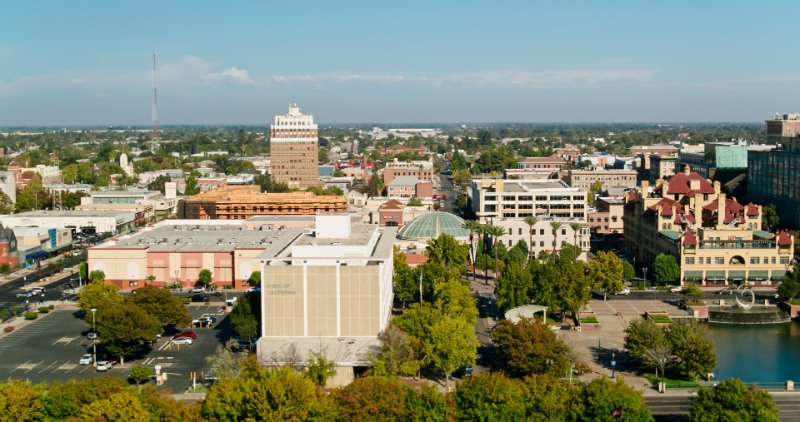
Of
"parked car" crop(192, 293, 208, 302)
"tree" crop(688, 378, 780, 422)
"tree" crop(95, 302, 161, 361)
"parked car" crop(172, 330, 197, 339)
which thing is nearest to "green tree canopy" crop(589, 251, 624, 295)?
"tree" crop(688, 378, 780, 422)

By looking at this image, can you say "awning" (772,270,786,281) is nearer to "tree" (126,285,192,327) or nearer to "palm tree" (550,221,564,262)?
"palm tree" (550,221,564,262)

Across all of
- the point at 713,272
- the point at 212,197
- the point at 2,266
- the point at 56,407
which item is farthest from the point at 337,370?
the point at 212,197

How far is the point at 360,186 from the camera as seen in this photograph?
131 m

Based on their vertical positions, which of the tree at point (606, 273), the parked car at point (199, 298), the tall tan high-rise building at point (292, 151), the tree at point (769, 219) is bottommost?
the parked car at point (199, 298)

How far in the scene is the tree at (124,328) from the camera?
45.0m

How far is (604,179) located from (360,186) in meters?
38.2

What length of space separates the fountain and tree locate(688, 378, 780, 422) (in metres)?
24.5

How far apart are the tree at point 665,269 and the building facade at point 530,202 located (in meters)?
20.6

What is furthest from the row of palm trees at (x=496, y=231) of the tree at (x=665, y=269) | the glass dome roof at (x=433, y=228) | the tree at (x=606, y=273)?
the tree at (x=606, y=273)

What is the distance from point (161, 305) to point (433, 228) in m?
31.4

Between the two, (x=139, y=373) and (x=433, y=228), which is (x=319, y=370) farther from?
(x=433, y=228)

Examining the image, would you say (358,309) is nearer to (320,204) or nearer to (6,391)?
(6,391)

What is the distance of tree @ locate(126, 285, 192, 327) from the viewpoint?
49.6 metres

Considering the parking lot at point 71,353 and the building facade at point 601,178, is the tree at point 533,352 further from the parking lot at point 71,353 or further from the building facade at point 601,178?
the building facade at point 601,178
